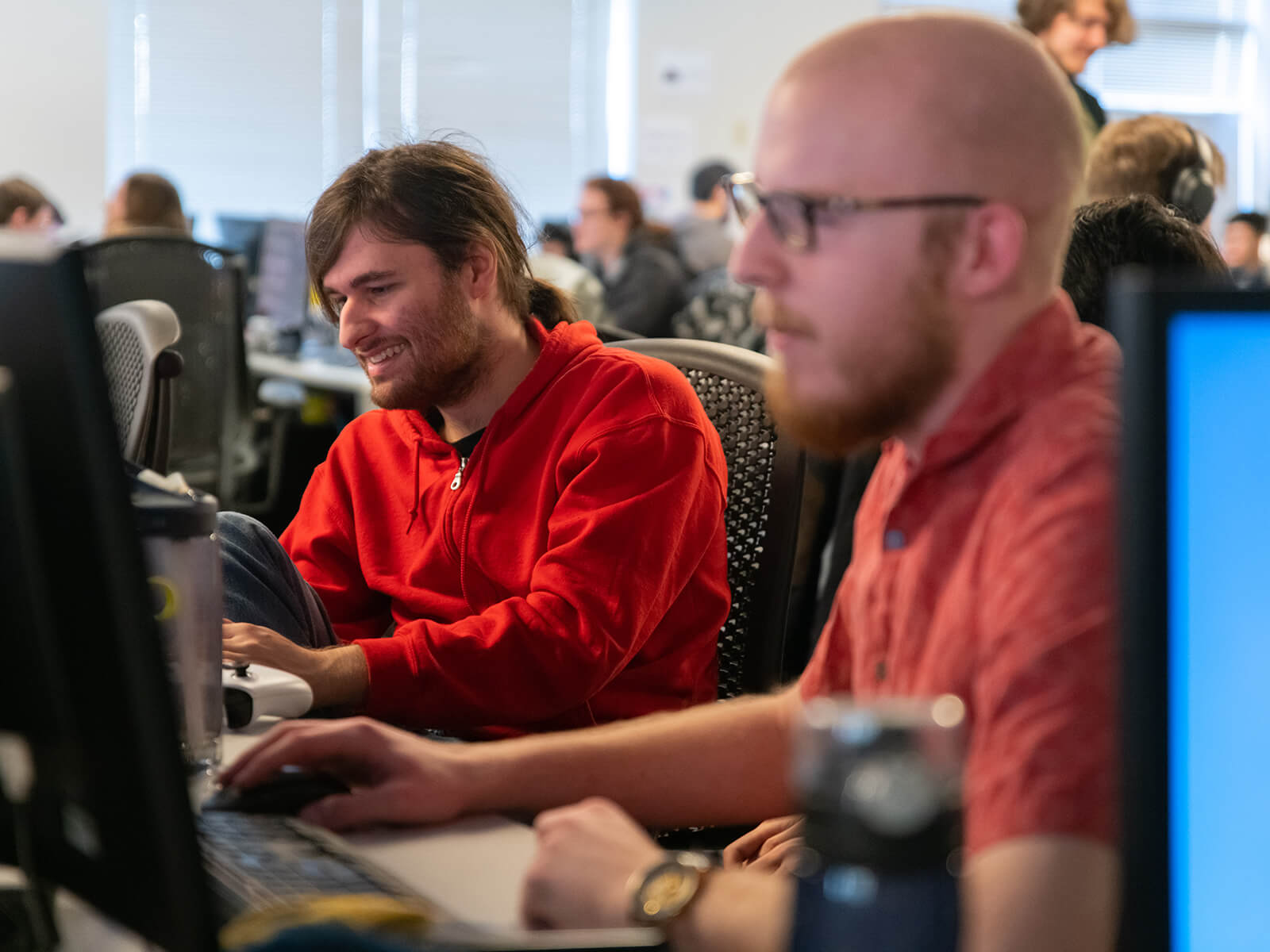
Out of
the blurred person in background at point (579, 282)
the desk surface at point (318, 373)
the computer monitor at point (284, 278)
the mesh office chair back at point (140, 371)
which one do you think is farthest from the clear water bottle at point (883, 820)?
the computer monitor at point (284, 278)

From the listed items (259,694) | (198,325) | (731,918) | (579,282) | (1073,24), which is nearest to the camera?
(731,918)

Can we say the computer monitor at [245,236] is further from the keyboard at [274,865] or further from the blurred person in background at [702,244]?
the keyboard at [274,865]

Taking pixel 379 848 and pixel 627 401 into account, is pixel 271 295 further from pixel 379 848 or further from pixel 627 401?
pixel 379 848

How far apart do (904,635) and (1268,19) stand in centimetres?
943

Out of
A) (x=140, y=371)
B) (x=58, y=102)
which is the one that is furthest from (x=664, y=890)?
(x=58, y=102)

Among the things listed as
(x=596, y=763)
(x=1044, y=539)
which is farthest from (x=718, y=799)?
(x=1044, y=539)

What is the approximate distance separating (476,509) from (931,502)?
877mm

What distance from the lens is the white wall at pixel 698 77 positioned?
8508 mm

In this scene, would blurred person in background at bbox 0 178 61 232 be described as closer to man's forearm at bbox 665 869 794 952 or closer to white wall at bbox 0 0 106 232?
white wall at bbox 0 0 106 232

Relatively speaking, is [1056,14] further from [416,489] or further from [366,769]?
[366,769]

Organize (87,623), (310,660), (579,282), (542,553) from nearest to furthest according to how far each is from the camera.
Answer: (87,623) → (310,660) → (542,553) → (579,282)

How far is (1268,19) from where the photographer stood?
9016mm

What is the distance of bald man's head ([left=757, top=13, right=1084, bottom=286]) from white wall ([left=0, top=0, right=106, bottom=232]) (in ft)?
22.7

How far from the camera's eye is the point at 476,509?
5.57ft
